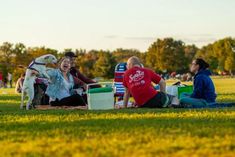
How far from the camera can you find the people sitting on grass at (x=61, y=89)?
13.4 m

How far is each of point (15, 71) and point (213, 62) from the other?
59.0 meters

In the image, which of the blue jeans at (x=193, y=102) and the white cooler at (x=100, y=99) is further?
the white cooler at (x=100, y=99)

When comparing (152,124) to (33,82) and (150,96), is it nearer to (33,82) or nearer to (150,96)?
(150,96)

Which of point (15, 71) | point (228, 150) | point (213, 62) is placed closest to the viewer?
point (228, 150)

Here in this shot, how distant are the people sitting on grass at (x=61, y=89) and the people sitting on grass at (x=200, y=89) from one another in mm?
2842

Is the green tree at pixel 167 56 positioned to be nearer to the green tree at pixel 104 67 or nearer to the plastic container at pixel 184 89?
the green tree at pixel 104 67

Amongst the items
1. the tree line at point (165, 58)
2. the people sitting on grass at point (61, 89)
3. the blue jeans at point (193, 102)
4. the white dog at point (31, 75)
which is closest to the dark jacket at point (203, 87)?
the blue jeans at point (193, 102)

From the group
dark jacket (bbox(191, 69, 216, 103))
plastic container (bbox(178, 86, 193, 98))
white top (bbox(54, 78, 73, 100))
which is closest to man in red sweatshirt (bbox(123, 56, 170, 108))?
dark jacket (bbox(191, 69, 216, 103))

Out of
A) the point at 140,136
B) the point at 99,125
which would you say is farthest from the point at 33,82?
the point at 140,136

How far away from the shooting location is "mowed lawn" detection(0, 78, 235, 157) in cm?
525

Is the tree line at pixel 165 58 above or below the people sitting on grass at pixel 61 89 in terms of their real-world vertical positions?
above

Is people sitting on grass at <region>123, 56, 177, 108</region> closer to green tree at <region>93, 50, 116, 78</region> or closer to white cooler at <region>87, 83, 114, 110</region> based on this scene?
white cooler at <region>87, 83, 114, 110</region>

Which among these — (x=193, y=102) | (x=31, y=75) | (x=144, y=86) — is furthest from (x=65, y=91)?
(x=193, y=102)

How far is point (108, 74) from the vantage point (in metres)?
114
